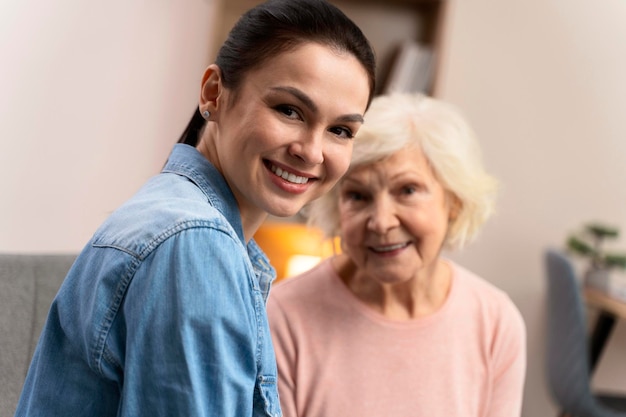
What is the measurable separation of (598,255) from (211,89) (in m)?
2.65

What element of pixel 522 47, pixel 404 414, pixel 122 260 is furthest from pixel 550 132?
pixel 122 260

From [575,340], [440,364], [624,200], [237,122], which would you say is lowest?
[575,340]

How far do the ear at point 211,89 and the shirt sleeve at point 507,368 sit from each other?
0.81 m

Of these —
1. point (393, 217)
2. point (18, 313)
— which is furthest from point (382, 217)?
point (18, 313)

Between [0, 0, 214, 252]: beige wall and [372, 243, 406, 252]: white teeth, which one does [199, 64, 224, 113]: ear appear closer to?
[372, 243, 406, 252]: white teeth

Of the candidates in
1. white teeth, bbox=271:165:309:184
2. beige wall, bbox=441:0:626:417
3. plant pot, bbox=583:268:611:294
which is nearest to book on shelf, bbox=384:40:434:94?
beige wall, bbox=441:0:626:417

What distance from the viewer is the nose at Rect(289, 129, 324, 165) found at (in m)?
0.88

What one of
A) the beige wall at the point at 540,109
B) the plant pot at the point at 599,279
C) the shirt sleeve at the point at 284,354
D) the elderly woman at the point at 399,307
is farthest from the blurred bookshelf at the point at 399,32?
the shirt sleeve at the point at 284,354

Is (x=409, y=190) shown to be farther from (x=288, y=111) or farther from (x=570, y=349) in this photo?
(x=570, y=349)

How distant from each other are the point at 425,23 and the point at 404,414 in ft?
6.40

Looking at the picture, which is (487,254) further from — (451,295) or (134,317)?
(134,317)

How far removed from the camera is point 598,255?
10.5ft

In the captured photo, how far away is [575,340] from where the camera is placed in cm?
277

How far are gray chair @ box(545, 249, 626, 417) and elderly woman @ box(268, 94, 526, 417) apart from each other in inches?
54.7
